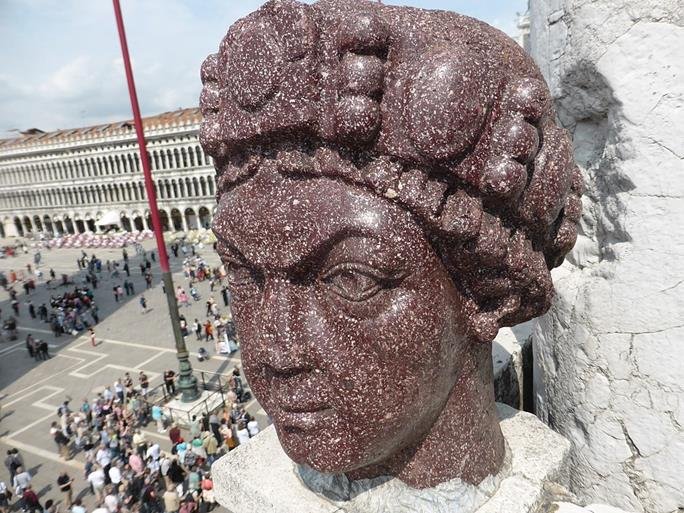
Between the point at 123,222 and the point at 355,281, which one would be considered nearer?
the point at 355,281

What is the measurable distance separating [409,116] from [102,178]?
5079cm

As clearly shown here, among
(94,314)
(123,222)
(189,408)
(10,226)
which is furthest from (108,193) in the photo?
(189,408)

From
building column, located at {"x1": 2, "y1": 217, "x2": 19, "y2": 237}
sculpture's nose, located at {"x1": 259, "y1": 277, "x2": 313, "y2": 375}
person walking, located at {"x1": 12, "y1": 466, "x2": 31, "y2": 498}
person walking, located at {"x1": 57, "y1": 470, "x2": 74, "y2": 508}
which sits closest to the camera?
sculpture's nose, located at {"x1": 259, "y1": 277, "x2": 313, "y2": 375}

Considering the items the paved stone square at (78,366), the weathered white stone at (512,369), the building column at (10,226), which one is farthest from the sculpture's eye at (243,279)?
A: the building column at (10,226)

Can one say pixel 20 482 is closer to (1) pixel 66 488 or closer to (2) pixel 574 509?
(1) pixel 66 488

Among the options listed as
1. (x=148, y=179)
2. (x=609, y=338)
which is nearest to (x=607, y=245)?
(x=609, y=338)

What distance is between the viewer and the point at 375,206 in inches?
66.4

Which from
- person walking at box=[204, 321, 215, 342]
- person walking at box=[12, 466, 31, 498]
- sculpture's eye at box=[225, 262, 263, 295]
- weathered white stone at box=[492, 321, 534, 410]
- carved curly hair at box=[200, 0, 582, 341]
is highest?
carved curly hair at box=[200, 0, 582, 341]

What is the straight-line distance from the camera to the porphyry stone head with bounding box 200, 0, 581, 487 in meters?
1.64

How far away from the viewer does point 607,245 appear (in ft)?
7.36

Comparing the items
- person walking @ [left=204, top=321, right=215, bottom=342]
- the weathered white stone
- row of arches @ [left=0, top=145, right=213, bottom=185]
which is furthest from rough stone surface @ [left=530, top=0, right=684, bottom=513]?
row of arches @ [left=0, top=145, right=213, bottom=185]

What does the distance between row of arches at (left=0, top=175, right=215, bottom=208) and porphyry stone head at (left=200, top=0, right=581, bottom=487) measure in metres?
39.8

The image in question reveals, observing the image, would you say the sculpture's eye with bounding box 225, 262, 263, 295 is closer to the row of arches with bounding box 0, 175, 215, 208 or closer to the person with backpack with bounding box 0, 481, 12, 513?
the person with backpack with bounding box 0, 481, 12, 513

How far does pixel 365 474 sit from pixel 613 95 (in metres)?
1.93
